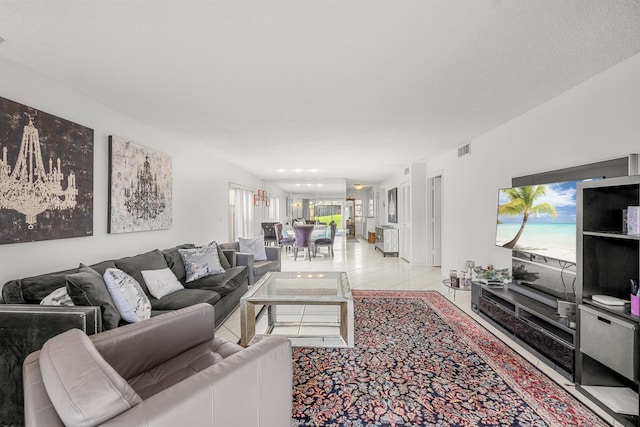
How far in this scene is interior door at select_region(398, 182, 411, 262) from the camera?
7.01 metres

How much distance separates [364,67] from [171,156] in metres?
3.22

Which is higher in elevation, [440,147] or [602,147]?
[440,147]

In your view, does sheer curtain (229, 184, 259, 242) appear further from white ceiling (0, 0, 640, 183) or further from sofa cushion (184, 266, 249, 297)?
white ceiling (0, 0, 640, 183)

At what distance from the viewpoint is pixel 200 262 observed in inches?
143

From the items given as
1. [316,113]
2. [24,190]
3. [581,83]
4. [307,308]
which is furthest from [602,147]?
[24,190]

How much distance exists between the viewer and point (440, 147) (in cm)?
512

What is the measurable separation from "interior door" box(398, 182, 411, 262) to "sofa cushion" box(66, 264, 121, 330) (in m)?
6.09

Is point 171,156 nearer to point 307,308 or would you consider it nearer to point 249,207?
point 307,308

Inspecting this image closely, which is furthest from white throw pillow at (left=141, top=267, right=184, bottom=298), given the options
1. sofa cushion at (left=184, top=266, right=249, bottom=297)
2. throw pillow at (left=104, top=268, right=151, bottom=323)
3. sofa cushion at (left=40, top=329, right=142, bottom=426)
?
sofa cushion at (left=40, top=329, right=142, bottom=426)

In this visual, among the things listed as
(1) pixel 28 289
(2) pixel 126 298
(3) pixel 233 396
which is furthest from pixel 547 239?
(1) pixel 28 289

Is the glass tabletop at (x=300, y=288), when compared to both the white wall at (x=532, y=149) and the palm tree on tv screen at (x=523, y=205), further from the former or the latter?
the white wall at (x=532, y=149)

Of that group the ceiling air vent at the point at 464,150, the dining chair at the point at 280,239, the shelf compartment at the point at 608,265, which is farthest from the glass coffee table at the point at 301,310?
the dining chair at the point at 280,239

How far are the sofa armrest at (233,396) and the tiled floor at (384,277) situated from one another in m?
1.66

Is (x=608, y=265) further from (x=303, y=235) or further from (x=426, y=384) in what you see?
(x=303, y=235)
